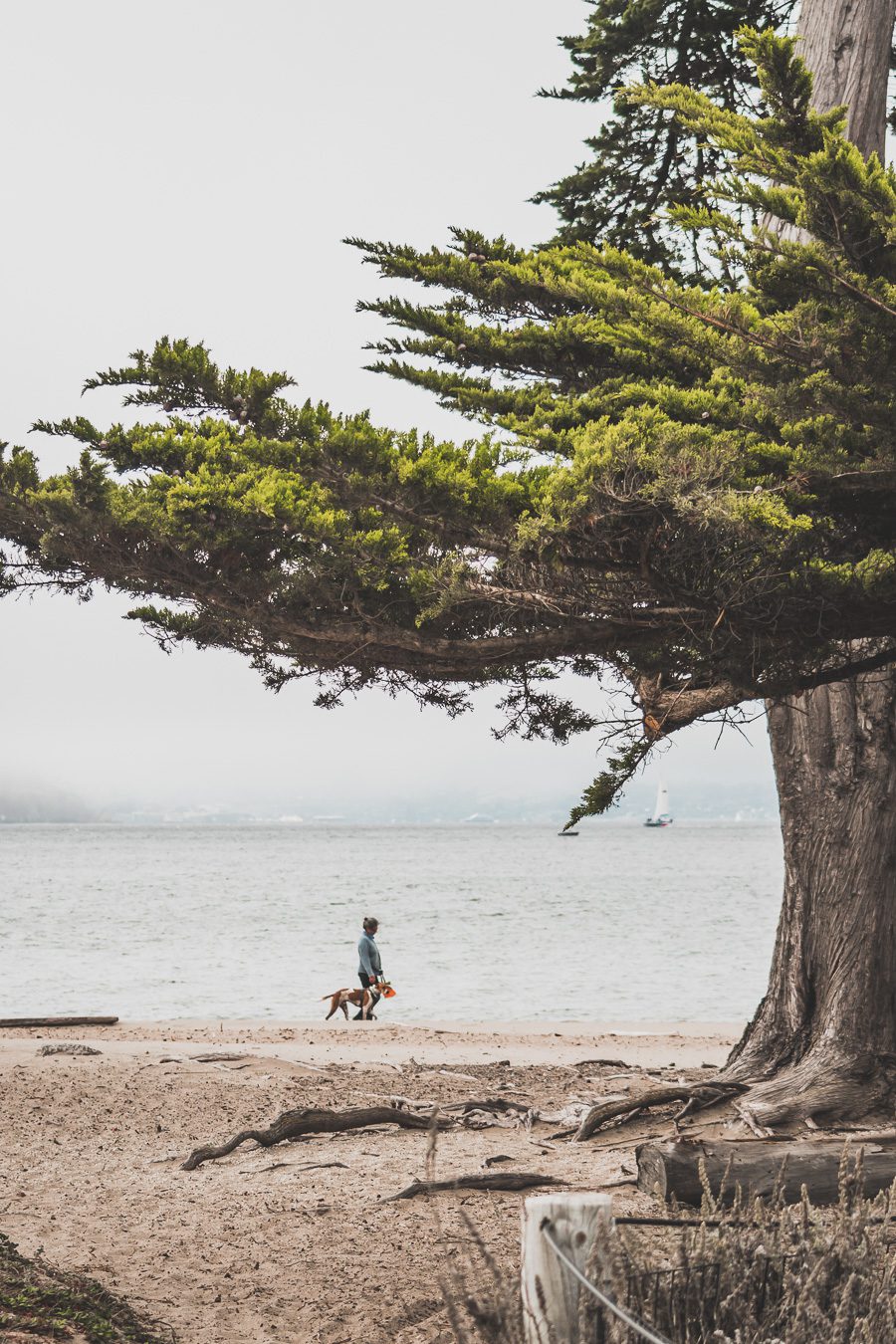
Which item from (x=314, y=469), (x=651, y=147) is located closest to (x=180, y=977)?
(x=651, y=147)

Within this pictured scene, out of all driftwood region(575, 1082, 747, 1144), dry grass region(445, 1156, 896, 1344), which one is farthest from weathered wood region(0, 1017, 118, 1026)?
dry grass region(445, 1156, 896, 1344)

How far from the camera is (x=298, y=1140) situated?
7715 mm

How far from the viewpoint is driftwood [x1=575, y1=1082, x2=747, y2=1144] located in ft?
24.5

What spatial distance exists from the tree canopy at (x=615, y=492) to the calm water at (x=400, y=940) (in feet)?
52.9

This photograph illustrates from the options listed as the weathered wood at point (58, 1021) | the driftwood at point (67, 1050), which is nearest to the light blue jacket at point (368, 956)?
the weathered wood at point (58, 1021)

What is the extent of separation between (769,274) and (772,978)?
526 cm

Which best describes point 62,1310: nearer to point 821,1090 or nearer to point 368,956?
point 821,1090

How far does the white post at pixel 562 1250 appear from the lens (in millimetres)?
2699

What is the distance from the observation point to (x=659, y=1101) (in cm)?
768

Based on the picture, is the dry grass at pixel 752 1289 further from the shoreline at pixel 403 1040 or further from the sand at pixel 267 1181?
the shoreline at pixel 403 1040

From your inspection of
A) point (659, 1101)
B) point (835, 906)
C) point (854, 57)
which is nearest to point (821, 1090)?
point (659, 1101)

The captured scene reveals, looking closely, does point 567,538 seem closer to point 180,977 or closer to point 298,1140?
point 298,1140

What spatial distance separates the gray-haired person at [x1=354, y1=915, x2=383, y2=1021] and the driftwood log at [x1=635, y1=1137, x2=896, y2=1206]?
1000 centimetres

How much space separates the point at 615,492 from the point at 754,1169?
3.13m
